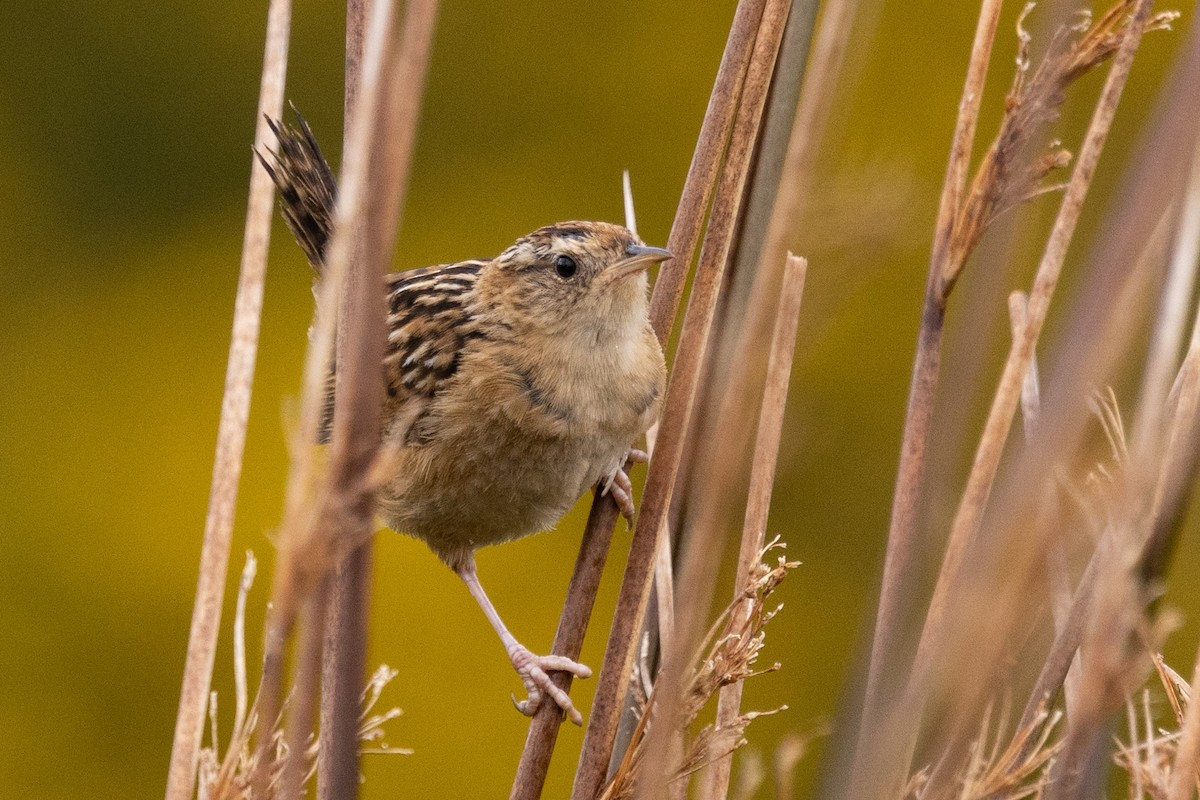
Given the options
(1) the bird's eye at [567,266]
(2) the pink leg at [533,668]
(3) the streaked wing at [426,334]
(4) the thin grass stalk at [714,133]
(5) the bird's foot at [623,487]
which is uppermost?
(4) the thin grass stalk at [714,133]

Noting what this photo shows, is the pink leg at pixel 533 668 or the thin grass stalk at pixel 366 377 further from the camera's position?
the pink leg at pixel 533 668

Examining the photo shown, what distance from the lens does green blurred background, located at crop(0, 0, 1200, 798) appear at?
4.27 meters

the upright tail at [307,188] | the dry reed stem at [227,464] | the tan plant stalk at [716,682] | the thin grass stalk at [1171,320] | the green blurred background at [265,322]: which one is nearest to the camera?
the thin grass stalk at [1171,320]

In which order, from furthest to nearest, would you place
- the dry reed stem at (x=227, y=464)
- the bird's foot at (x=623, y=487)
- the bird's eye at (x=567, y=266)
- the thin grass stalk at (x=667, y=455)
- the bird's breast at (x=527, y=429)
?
the bird's eye at (x=567, y=266)
the bird's breast at (x=527, y=429)
the bird's foot at (x=623, y=487)
the thin grass stalk at (x=667, y=455)
the dry reed stem at (x=227, y=464)

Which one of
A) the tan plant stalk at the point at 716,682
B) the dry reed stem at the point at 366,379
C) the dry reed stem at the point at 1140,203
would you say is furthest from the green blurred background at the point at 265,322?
the dry reed stem at the point at 366,379

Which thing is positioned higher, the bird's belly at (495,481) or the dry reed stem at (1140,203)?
the dry reed stem at (1140,203)

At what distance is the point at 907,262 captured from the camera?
434 centimetres

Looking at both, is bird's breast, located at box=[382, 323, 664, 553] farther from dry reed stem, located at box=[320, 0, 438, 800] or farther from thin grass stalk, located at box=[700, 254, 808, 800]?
dry reed stem, located at box=[320, 0, 438, 800]

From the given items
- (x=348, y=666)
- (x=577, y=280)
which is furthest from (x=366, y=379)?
(x=577, y=280)

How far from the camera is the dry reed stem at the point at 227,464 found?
4.25ft

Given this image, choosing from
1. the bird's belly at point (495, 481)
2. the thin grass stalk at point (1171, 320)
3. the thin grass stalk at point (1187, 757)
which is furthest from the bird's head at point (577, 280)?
the thin grass stalk at point (1187, 757)

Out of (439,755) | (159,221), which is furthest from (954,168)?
(159,221)

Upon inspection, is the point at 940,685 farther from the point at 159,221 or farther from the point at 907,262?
the point at 159,221

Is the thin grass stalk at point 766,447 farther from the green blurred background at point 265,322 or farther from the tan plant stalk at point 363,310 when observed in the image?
the green blurred background at point 265,322
